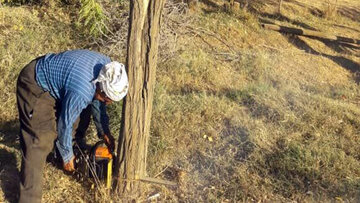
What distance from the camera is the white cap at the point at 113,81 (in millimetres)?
3363

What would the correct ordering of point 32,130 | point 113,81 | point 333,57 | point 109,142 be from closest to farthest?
point 113,81, point 32,130, point 109,142, point 333,57

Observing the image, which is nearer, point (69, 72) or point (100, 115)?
point (69, 72)

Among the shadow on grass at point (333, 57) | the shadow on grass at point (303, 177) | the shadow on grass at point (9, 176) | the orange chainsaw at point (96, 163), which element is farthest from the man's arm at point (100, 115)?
the shadow on grass at point (333, 57)

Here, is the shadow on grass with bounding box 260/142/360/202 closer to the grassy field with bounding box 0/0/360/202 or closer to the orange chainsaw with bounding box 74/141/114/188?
the grassy field with bounding box 0/0/360/202

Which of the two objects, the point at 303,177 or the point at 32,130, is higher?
the point at 32,130

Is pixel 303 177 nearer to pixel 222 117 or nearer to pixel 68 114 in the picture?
pixel 222 117

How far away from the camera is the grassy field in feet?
13.9

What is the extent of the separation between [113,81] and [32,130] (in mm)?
874

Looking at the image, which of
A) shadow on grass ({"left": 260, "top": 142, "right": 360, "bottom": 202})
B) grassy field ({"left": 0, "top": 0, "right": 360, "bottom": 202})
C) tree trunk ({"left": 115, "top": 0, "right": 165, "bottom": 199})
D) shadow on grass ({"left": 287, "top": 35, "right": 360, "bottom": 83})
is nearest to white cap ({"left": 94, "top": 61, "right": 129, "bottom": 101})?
tree trunk ({"left": 115, "top": 0, "right": 165, "bottom": 199})

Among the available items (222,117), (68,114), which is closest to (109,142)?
(68,114)

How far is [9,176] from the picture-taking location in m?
4.15

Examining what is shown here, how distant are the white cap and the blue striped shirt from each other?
13 cm

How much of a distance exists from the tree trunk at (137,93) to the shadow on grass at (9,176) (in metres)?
0.97

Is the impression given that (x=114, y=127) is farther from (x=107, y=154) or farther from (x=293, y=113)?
(x=293, y=113)
